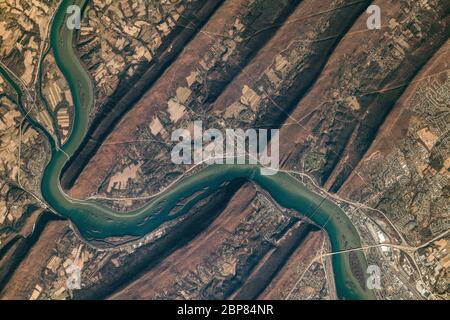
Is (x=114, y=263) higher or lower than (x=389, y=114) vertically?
lower

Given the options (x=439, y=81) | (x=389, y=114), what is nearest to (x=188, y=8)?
(x=389, y=114)

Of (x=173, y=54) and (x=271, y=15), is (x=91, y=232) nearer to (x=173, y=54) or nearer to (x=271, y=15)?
(x=173, y=54)

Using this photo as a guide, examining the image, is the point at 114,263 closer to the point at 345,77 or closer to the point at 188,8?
the point at 188,8

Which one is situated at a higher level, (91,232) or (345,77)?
(345,77)
